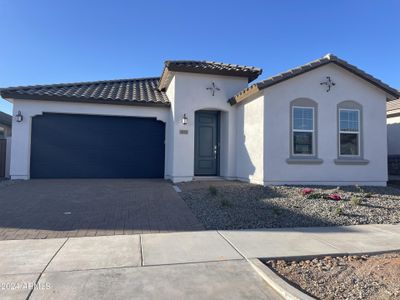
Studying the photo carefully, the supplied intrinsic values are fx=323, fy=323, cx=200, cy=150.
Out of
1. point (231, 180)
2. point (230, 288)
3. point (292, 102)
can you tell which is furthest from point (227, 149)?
point (230, 288)

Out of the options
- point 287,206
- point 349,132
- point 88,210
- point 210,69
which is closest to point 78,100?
point 210,69

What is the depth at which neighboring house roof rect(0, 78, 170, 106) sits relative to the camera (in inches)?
494

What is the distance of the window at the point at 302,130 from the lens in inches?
433

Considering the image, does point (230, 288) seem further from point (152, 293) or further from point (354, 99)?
point (354, 99)

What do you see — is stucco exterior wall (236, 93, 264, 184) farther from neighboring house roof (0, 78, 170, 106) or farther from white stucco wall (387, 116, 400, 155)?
white stucco wall (387, 116, 400, 155)

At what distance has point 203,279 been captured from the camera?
4.02 meters

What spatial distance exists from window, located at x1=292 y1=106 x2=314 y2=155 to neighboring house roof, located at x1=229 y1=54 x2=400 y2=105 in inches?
47.2

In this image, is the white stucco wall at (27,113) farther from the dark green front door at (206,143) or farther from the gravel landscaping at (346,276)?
the gravel landscaping at (346,276)

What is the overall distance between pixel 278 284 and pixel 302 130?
315 inches

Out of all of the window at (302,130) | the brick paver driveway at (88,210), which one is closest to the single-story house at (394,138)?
the window at (302,130)

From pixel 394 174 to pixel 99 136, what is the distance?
1379 cm

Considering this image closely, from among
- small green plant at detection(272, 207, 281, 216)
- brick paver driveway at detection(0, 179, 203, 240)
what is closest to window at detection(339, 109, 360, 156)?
small green plant at detection(272, 207, 281, 216)

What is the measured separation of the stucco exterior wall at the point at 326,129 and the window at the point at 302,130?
26 centimetres

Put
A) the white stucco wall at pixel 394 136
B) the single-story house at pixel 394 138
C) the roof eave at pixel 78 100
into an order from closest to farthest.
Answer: the roof eave at pixel 78 100
the single-story house at pixel 394 138
the white stucco wall at pixel 394 136
